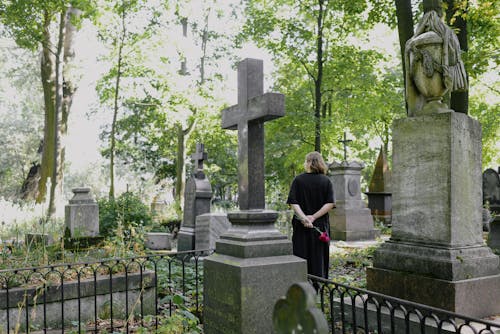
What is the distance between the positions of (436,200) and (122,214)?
9881 mm

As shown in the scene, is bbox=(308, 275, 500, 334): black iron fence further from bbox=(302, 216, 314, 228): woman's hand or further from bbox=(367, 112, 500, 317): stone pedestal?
bbox=(302, 216, 314, 228): woman's hand

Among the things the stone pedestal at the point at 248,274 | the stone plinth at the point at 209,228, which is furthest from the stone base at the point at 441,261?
the stone plinth at the point at 209,228

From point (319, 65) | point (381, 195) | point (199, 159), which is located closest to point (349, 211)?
point (199, 159)

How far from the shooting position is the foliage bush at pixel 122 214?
41.7 feet

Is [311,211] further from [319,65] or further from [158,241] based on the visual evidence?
[319,65]

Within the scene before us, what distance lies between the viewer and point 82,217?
10.3 metres

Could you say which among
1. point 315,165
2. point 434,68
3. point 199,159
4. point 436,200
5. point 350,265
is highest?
point 434,68

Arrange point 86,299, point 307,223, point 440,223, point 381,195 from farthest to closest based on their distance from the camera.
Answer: point 381,195 < point 86,299 < point 307,223 < point 440,223

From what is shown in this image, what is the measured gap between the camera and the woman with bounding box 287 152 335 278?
225 inches

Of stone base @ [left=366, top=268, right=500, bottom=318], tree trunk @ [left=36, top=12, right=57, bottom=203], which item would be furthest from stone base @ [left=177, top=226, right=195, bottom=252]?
tree trunk @ [left=36, top=12, right=57, bottom=203]

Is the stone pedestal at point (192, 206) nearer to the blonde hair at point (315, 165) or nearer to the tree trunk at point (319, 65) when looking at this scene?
the blonde hair at point (315, 165)

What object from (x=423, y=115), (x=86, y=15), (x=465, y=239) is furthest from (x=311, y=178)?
(x=86, y=15)

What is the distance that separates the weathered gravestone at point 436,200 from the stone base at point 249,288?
52.5 inches

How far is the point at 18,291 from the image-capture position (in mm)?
5305
